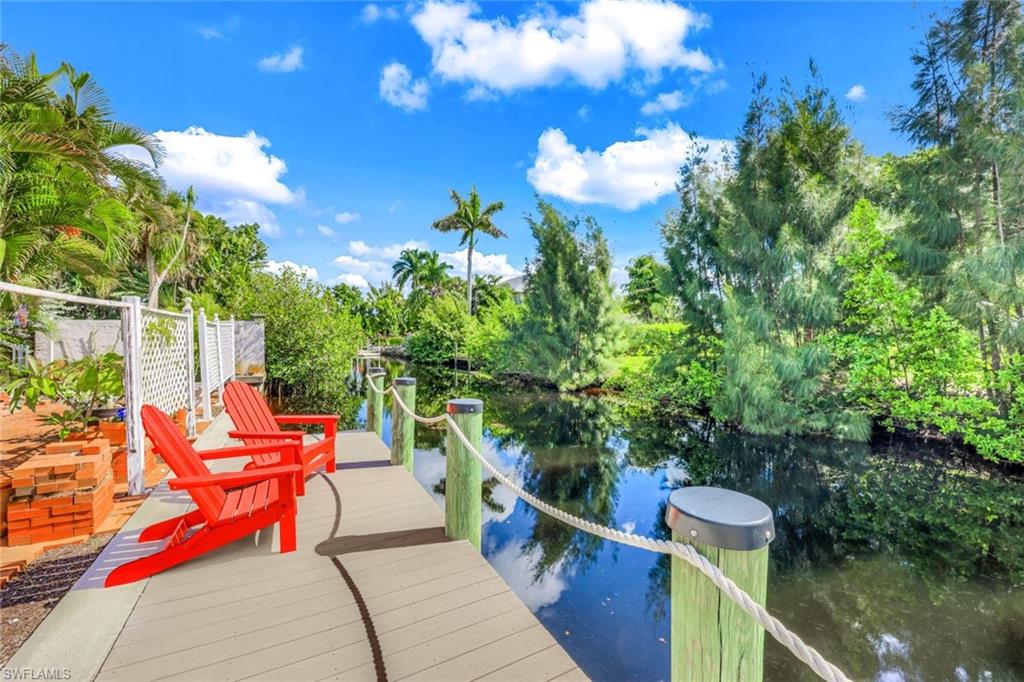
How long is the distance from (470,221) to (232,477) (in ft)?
79.2

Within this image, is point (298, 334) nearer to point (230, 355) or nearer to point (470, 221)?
Result: point (230, 355)

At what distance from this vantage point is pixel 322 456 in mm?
3531

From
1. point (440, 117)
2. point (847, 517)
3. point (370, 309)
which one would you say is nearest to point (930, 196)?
point (847, 517)

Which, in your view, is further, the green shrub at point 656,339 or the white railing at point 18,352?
the green shrub at point 656,339

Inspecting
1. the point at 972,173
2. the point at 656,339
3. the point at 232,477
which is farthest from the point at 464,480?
the point at 656,339

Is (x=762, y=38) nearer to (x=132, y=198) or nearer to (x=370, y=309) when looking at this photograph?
(x=132, y=198)

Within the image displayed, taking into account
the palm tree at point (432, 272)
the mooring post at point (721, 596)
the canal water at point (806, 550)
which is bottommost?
the canal water at point (806, 550)

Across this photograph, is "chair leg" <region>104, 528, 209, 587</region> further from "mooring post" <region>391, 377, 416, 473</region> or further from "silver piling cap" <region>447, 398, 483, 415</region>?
"mooring post" <region>391, 377, 416, 473</region>

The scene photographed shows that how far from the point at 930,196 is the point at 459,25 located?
8640mm

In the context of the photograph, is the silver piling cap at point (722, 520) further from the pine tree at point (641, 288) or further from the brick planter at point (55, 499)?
the pine tree at point (641, 288)

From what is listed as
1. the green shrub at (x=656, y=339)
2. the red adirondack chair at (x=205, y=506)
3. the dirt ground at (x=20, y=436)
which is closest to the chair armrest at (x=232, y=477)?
the red adirondack chair at (x=205, y=506)

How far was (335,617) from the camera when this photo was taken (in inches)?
76.3

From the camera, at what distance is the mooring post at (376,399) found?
5406mm

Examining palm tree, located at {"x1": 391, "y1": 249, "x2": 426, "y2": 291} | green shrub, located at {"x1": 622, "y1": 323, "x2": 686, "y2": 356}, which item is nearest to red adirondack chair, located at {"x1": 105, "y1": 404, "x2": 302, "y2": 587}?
green shrub, located at {"x1": 622, "y1": 323, "x2": 686, "y2": 356}
